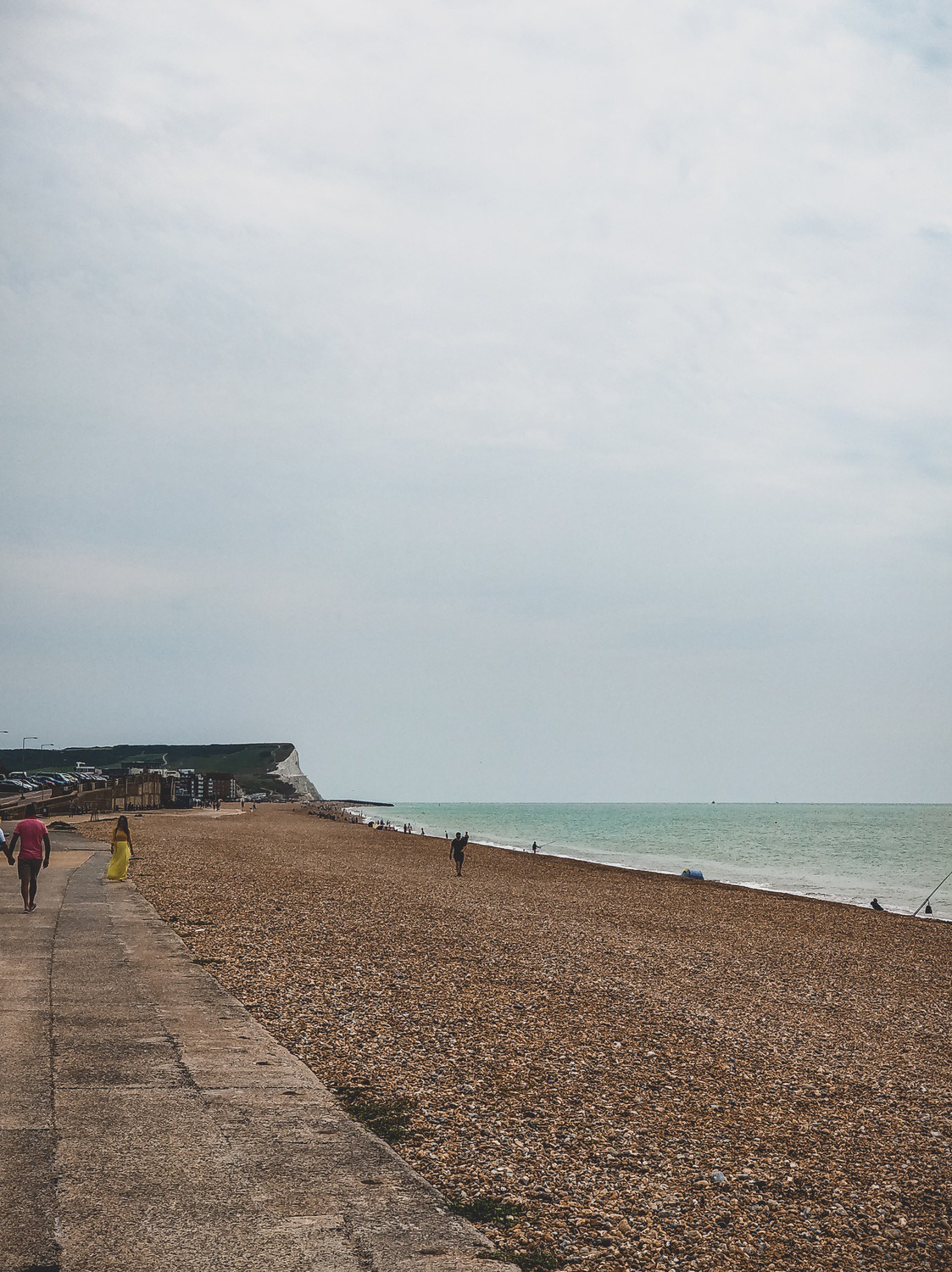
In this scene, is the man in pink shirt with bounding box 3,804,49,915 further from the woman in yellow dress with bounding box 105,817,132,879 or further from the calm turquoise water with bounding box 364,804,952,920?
the calm turquoise water with bounding box 364,804,952,920

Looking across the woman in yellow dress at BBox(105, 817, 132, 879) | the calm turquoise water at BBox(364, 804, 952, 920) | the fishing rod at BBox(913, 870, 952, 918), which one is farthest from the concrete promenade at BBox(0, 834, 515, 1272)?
the calm turquoise water at BBox(364, 804, 952, 920)

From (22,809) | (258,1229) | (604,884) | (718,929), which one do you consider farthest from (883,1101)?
(22,809)

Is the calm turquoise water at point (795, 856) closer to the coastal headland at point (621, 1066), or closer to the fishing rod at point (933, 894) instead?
the fishing rod at point (933, 894)

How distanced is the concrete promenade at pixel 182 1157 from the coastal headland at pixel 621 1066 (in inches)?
18.6

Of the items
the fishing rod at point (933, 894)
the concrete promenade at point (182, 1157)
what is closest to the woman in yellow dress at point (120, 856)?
the concrete promenade at point (182, 1157)

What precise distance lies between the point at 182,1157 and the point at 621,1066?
495cm

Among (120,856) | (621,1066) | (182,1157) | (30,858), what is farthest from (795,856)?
(182,1157)

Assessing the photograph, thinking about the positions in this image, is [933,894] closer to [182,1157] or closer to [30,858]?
[30,858]

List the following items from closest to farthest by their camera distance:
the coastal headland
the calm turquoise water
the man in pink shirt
Result: 1. the coastal headland
2. the man in pink shirt
3. the calm turquoise water

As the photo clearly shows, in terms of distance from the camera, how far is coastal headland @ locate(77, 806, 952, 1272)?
5789mm

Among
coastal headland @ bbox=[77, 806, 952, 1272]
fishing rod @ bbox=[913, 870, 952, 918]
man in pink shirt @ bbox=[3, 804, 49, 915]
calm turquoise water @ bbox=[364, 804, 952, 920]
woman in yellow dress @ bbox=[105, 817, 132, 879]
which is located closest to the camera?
coastal headland @ bbox=[77, 806, 952, 1272]

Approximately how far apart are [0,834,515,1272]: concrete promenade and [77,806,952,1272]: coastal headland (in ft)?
1.55

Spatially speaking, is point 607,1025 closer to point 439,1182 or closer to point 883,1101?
point 883,1101

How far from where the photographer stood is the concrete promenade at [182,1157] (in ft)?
14.5
